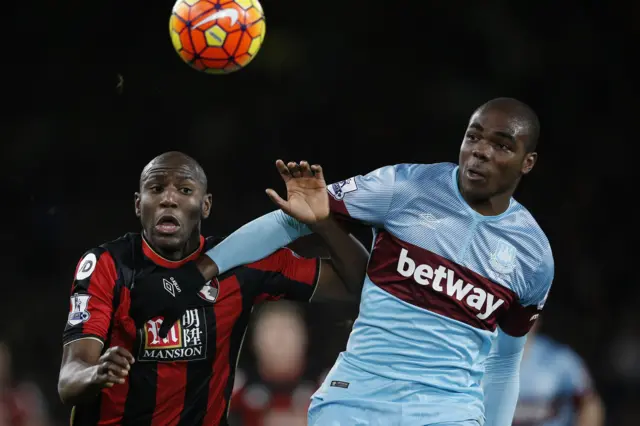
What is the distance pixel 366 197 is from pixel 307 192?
0.22 meters

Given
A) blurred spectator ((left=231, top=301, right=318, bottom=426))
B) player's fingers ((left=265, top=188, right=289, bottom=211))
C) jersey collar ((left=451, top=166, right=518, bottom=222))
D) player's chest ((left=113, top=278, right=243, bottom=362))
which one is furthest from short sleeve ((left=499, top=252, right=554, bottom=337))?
blurred spectator ((left=231, top=301, right=318, bottom=426))

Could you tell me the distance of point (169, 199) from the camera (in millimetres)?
3754

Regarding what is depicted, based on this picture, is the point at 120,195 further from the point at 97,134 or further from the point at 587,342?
the point at 587,342

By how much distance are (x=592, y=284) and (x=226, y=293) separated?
4676 millimetres

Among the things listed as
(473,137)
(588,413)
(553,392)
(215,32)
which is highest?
(215,32)

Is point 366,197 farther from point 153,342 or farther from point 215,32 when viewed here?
point 215,32

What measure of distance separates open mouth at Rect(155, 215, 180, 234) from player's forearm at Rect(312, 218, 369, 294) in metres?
0.57

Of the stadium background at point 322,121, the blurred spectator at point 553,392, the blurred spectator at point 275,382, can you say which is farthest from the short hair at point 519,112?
the stadium background at point 322,121

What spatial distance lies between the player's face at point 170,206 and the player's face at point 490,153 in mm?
1078

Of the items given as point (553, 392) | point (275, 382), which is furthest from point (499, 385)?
point (275, 382)

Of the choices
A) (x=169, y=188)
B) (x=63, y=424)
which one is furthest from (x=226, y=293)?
(x=63, y=424)

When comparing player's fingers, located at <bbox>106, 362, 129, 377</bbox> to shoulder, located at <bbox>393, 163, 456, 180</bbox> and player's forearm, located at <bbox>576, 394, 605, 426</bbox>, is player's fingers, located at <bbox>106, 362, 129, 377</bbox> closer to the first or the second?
shoulder, located at <bbox>393, 163, 456, 180</bbox>

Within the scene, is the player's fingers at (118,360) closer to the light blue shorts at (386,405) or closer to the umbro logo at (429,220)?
the light blue shorts at (386,405)

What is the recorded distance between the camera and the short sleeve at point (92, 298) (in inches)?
138
